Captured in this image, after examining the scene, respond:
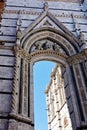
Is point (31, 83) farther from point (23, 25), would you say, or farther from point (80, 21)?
point (80, 21)

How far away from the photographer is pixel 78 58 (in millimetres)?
8656

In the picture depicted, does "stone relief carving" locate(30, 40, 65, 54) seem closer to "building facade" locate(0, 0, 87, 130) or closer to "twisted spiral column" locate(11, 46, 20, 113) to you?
"building facade" locate(0, 0, 87, 130)

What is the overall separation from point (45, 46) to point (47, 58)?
76 centimetres

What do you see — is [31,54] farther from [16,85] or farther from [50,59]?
[16,85]

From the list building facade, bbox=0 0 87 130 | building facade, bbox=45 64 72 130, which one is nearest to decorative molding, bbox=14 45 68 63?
building facade, bbox=0 0 87 130

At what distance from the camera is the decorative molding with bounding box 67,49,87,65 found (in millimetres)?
8594

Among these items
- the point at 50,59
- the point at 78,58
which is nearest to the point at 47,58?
the point at 50,59

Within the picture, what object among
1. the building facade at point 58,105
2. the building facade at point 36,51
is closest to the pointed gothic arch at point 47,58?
the building facade at point 36,51

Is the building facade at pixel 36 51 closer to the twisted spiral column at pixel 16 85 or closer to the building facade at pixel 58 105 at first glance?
the twisted spiral column at pixel 16 85

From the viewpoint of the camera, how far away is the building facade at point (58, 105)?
29.1 feet

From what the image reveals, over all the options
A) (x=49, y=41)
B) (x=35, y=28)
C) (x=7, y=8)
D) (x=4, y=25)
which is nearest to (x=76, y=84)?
(x=49, y=41)

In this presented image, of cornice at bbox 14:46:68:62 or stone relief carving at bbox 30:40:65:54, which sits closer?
cornice at bbox 14:46:68:62

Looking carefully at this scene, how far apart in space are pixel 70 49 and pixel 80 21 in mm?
2582

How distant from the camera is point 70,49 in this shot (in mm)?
9250
